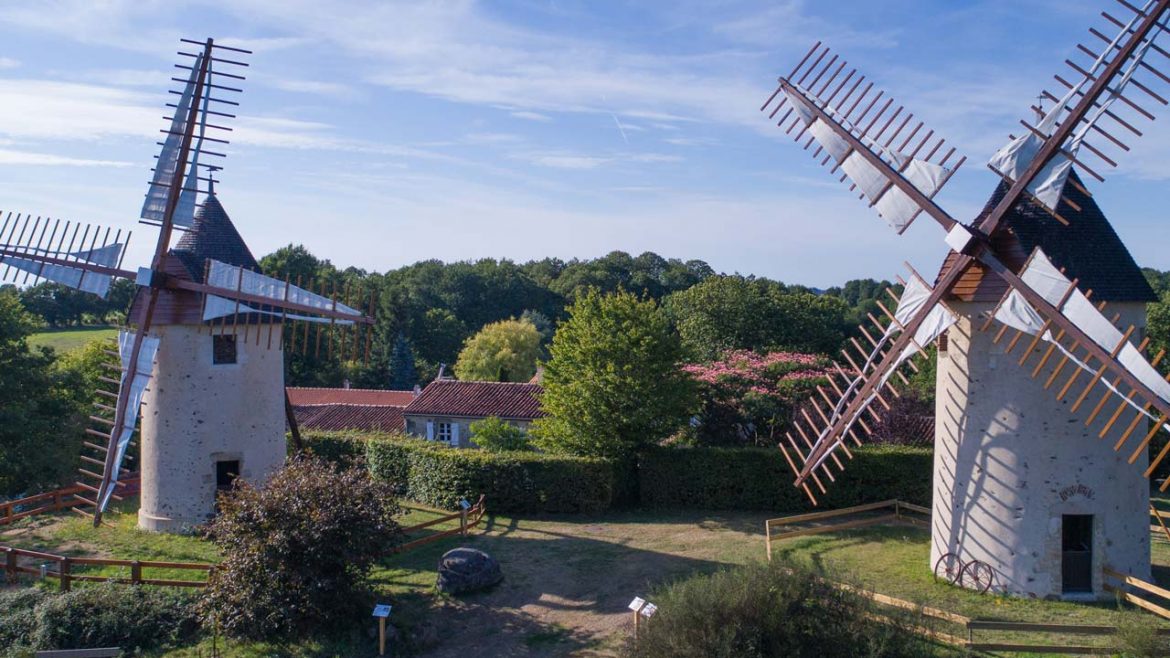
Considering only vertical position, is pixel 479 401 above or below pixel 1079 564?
above

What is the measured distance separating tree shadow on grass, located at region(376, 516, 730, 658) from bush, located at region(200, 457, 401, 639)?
1.20m

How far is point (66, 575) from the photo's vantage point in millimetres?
14492

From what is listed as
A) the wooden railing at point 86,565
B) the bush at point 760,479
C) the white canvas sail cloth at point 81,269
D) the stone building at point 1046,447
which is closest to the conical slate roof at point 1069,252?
the stone building at point 1046,447

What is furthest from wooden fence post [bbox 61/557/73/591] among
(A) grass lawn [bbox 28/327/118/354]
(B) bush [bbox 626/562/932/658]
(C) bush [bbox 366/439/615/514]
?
(A) grass lawn [bbox 28/327/118/354]

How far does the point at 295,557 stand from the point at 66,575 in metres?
4.51

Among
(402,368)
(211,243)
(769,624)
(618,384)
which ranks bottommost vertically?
(769,624)

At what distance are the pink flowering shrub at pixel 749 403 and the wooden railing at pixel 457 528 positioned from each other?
22.5 ft

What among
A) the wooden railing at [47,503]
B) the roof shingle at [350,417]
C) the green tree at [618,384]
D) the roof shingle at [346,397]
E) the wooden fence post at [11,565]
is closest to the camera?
the wooden fence post at [11,565]

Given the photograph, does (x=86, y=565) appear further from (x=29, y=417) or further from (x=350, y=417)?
(x=350, y=417)

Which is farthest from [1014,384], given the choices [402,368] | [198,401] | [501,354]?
[402,368]

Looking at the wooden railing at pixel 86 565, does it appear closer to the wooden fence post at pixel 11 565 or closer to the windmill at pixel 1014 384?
the wooden fence post at pixel 11 565

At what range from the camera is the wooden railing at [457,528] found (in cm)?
1711

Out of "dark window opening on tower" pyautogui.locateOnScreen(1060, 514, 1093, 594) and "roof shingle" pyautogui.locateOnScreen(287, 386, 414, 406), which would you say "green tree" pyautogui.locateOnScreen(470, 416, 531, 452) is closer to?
"roof shingle" pyautogui.locateOnScreen(287, 386, 414, 406)

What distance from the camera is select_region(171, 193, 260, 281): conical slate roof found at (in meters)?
17.4
